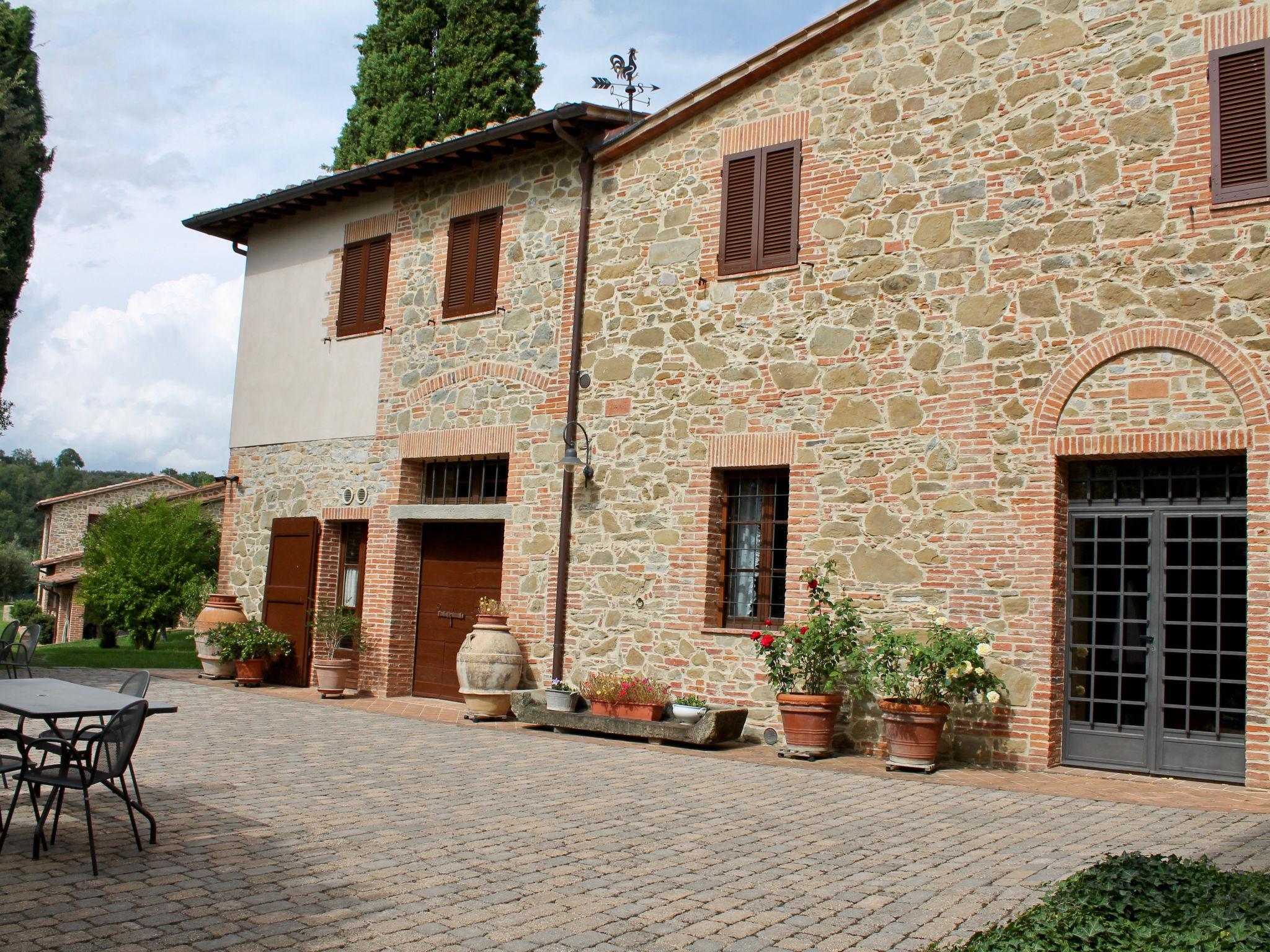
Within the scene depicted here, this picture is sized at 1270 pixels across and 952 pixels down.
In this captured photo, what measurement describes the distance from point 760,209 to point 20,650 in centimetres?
847

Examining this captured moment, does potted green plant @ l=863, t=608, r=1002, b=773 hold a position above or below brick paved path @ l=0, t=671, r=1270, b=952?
above

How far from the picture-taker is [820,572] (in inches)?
396

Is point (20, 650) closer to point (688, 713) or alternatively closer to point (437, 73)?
point (688, 713)

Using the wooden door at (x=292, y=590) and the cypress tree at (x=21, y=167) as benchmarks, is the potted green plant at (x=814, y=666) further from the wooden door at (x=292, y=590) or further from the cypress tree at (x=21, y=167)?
the cypress tree at (x=21, y=167)

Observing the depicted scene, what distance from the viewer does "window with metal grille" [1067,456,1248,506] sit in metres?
8.36

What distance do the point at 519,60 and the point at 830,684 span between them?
16.6 m

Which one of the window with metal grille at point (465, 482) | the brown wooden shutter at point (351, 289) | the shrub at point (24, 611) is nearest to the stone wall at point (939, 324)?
the window with metal grille at point (465, 482)

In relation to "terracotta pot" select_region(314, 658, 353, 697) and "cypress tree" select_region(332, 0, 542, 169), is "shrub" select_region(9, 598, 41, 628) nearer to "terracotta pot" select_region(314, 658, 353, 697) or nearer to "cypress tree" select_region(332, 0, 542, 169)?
"cypress tree" select_region(332, 0, 542, 169)

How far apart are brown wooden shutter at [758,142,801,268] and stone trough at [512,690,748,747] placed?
14.0 ft

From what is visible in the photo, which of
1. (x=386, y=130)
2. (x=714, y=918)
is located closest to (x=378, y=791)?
(x=714, y=918)

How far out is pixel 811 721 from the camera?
9.41 m

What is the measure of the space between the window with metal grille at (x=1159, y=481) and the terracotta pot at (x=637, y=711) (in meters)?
4.04

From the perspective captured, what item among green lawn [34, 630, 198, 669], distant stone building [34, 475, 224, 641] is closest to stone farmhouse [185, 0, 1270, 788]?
green lawn [34, 630, 198, 669]

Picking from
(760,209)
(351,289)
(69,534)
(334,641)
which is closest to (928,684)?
(760,209)
